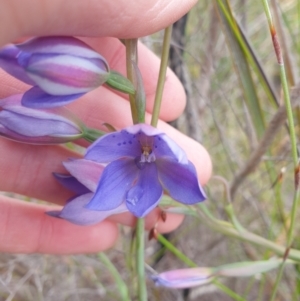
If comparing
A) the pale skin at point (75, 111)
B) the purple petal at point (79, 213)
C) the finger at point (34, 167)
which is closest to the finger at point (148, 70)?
the pale skin at point (75, 111)

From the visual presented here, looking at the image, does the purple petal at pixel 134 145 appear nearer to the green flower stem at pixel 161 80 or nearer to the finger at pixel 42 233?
the green flower stem at pixel 161 80

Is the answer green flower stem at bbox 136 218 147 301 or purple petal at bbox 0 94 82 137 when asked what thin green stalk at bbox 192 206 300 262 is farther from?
purple petal at bbox 0 94 82 137

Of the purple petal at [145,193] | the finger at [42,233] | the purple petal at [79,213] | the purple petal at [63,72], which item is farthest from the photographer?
the finger at [42,233]

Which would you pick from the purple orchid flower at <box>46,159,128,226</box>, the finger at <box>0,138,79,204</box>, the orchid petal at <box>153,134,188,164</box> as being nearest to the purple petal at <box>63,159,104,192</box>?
the purple orchid flower at <box>46,159,128,226</box>

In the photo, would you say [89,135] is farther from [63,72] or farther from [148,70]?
[148,70]

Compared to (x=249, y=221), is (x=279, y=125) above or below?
above

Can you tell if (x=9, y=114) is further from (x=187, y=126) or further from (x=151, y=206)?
(x=187, y=126)

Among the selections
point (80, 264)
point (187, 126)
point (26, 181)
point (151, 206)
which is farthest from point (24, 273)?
point (151, 206)
